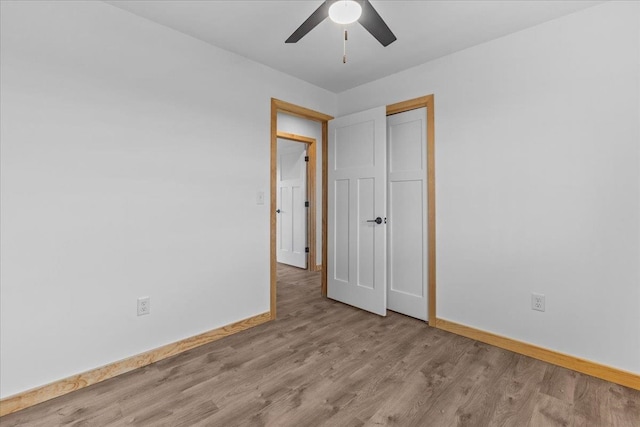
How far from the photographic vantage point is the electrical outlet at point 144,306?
6.89ft

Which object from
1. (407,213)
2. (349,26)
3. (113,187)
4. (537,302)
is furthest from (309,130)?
(537,302)

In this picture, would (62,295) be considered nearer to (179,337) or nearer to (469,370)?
(179,337)

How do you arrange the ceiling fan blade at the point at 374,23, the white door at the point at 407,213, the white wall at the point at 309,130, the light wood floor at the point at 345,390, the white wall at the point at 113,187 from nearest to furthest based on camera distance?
the ceiling fan blade at the point at 374,23, the light wood floor at the point at 345,390, the white wall at the point at 113,187, the white door at the point at 407,213, the white wall at the point at 309,130

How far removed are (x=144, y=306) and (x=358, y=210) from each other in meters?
2.10

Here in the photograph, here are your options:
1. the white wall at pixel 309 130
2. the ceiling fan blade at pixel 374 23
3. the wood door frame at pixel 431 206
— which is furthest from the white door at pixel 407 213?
the white wall at pixel 309 130

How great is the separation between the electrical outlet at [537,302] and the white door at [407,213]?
840 millimetres

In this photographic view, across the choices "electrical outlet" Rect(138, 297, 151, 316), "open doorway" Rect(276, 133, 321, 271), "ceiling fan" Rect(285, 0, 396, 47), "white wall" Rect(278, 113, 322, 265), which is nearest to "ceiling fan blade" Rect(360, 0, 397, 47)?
"ceiling fan" Rect(285, 0, 396, 47)

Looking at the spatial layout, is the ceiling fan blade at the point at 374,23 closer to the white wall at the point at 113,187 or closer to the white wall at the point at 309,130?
the white wall at the point at 113,187

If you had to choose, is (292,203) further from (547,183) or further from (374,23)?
(374,23)

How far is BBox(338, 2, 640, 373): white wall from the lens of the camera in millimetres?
1891

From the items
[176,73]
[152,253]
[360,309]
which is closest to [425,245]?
[360,309]

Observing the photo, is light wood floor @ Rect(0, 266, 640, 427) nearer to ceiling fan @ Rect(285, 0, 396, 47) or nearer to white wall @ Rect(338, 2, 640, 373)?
white wall @ Rect(338, 2, 640, 373)

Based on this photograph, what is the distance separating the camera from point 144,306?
2119 millimetres

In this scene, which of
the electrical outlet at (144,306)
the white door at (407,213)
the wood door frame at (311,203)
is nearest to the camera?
the electrical outlet at (144,306)
